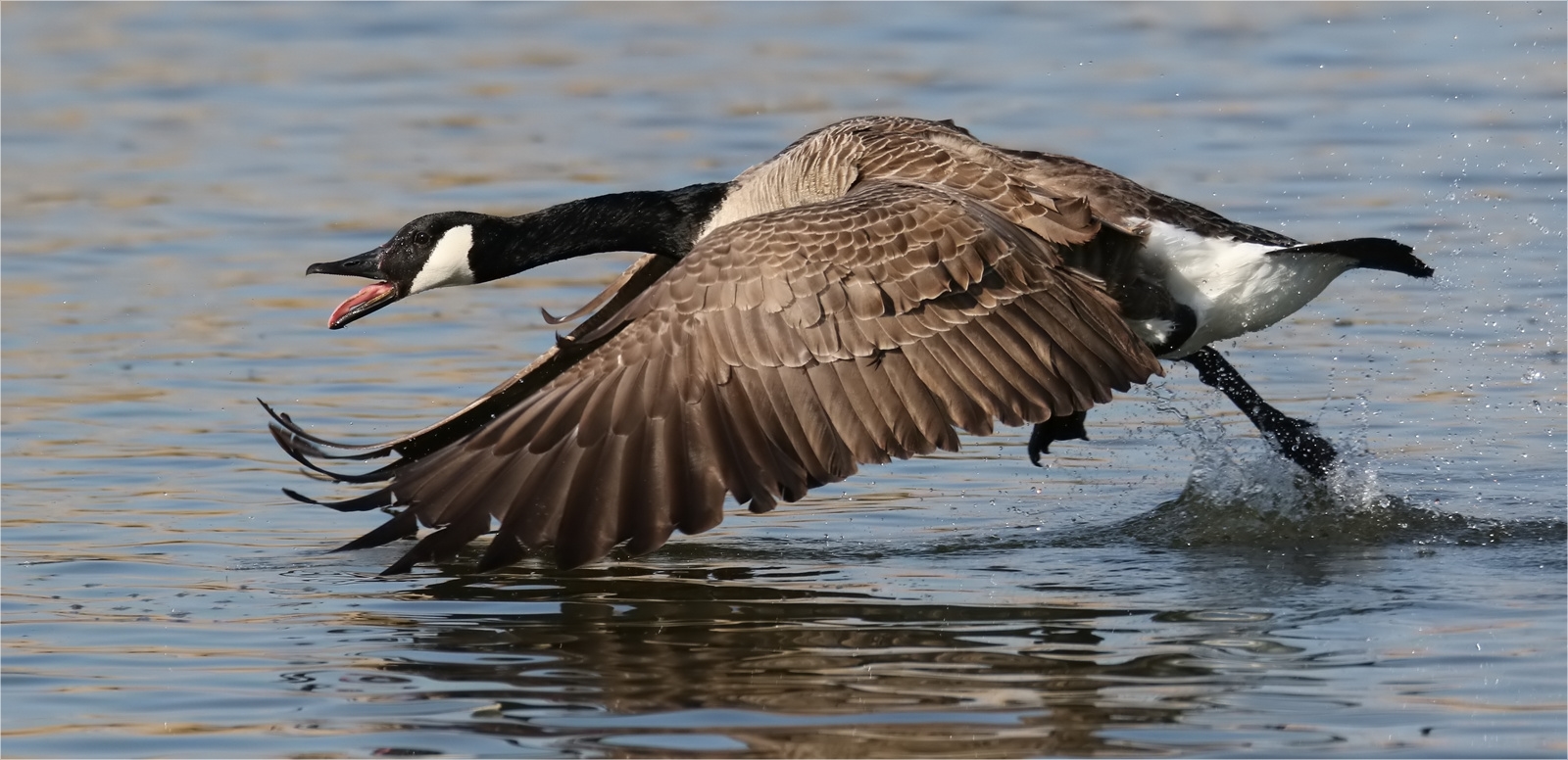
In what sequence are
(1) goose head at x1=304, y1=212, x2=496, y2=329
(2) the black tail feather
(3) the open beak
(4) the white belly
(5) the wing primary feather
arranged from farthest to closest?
(1) goose head at x1=304, y1=212, x2=496, y2=329, (3) the open beak, (4) the white belly, (2) the black tail feather, (5) the wing primary feather

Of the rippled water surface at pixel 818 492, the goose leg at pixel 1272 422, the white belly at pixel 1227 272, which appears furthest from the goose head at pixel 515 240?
the white belly at pixel 1227 272

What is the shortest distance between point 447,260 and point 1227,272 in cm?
313

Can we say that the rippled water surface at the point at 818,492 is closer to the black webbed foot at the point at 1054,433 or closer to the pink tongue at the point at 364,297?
the black webbed foot at the point at 1054,433

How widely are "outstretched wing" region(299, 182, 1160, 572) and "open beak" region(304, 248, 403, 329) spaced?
1.45 metres

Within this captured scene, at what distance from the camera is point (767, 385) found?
703 cm

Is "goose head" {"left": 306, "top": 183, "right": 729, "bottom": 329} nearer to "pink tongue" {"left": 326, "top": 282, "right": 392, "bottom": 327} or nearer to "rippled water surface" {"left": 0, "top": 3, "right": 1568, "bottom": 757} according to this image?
"pink tongue" {"left": 326, "top": 282, "right": 392, "bottom": 327}

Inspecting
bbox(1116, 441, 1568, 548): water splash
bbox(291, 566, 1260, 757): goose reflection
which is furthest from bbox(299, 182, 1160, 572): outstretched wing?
bbox(1116, 441, 1568, 548): water splash

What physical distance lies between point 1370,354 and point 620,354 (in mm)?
5373

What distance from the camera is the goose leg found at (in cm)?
866

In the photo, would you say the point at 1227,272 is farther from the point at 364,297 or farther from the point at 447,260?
the point at 364,297

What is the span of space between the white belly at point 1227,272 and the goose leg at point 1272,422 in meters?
0.66

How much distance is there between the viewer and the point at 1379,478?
8.93 meters

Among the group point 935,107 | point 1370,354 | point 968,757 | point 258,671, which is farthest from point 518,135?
point 968,757

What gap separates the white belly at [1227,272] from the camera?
8055mm
